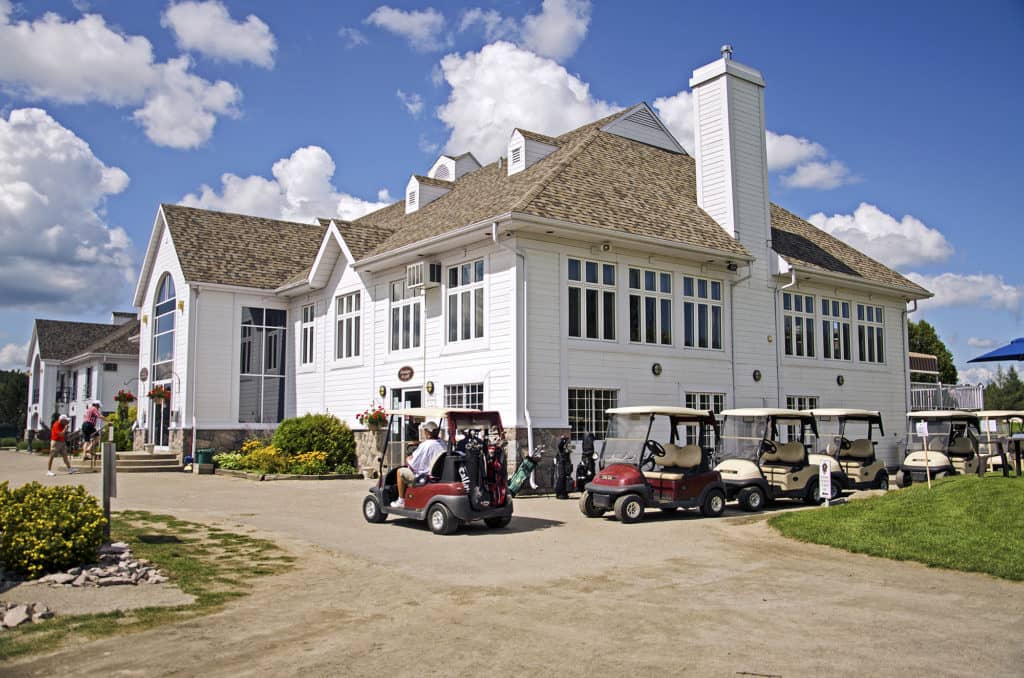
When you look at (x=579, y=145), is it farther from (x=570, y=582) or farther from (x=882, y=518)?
(x=570, y=582)

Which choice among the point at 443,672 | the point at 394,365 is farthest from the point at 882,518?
the point at 394,365

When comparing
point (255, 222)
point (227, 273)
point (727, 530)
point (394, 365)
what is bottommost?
point (727, 530)

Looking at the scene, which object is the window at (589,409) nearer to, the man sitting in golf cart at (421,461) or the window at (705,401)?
the window at (705,401)

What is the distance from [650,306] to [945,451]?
24.5 ft

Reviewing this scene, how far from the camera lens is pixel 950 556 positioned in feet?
31.8

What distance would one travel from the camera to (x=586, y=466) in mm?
17219

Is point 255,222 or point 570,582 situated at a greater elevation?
point 255,222

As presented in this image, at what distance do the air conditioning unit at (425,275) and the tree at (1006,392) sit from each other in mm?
58775

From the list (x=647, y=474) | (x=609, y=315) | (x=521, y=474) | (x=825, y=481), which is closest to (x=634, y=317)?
(x=609, y=315)

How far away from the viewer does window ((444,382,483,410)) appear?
18869mm

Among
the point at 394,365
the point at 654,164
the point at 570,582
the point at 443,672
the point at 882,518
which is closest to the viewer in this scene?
the point at 443,672

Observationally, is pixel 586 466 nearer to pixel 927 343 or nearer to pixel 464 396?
pixel 464 396

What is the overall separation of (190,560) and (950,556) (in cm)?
863

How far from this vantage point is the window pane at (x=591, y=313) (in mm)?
18969
